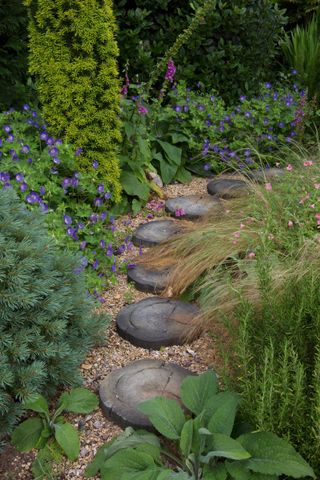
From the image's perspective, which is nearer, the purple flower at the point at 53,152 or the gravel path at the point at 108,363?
the gravel path at the point at 108,363

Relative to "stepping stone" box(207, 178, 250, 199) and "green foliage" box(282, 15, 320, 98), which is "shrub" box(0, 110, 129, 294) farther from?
"green foliage" box(282, 15, 320, 98)

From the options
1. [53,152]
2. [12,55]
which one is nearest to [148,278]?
[53,152]

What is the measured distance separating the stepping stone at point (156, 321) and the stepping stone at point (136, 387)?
219mm

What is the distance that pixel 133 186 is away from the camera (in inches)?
164

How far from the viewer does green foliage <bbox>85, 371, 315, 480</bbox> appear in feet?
5.94

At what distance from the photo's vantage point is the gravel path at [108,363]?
6.98 ft

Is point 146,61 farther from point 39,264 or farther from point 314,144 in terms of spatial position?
point 39,264

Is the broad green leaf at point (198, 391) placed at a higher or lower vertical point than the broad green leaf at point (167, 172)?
higher

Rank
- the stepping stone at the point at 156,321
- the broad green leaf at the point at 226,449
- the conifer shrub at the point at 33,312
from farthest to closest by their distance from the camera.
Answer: the stepping stone at the point at 156,321 → the conifer shrub at the point at 33,312 → the broad green leaf at the point at 226,449

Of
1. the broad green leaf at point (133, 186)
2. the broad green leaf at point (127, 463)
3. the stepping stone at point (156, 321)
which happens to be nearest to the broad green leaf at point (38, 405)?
the broad green leaf at point (127, 463)

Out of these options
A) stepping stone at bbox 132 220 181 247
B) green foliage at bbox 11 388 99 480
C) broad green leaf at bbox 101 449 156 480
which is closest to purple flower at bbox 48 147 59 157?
stepping stone at bbox 132 220 181 247

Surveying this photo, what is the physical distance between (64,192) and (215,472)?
2020mm

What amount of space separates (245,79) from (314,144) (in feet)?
3.04

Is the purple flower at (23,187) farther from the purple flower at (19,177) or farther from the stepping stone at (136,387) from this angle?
the stepping stone at (136,387)
